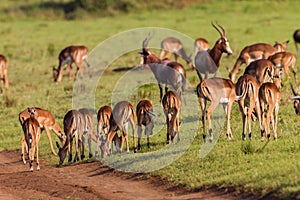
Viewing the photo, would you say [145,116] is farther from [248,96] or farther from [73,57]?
[73,57]

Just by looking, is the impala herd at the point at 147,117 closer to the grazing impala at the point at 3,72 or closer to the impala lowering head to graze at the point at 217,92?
the impala lowering head to graze at the point at 217,92

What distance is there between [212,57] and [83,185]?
6.54 metres

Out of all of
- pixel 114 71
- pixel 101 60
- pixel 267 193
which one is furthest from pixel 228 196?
pixel 101 60

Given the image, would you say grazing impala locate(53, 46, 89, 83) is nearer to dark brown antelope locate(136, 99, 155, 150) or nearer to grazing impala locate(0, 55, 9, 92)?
grazing impala locate(0, 55, 9, 92)

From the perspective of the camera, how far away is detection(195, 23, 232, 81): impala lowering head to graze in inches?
592

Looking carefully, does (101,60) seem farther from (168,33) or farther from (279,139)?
(279,139)

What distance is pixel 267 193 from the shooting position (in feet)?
25.6

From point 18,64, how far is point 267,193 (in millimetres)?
16306

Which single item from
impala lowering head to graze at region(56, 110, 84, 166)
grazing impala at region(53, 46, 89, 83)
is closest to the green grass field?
grazing impala at region(53, 46, 89, 83)

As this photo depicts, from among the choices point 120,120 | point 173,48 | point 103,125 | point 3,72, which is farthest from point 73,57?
point 120,120

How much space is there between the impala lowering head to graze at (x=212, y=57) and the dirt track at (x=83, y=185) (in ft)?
16.6

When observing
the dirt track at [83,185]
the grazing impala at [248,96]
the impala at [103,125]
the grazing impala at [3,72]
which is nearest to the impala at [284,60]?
the grazing impala at [248,96]

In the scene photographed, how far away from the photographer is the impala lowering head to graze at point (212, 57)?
1503cm

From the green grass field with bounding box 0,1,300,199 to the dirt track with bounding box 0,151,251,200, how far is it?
0.26 metres
